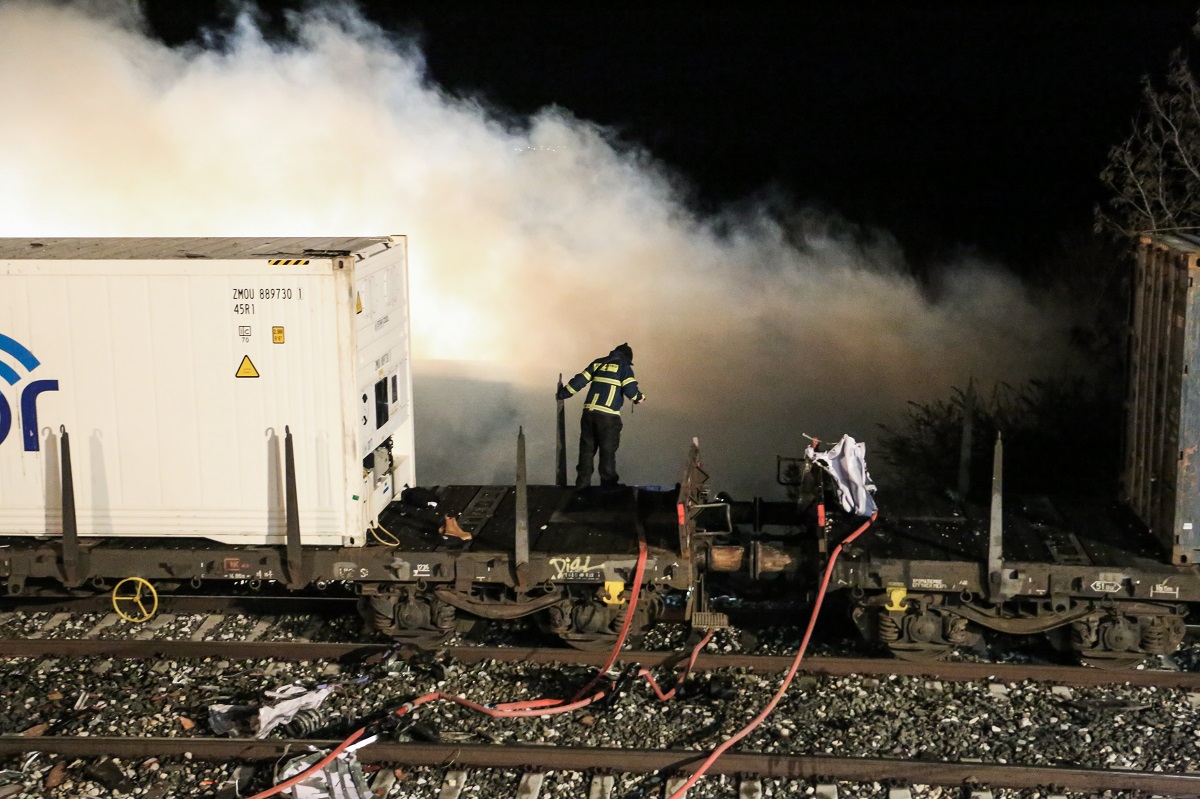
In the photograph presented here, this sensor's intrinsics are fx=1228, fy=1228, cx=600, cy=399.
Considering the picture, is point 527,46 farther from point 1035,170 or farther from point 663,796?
point 663,796

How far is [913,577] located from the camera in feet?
30.7

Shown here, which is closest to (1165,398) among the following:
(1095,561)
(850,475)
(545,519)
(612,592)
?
(1095,561)

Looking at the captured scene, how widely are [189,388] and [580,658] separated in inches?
148

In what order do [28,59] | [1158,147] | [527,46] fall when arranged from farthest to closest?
[527,46] < [28,59] < [1158,147]

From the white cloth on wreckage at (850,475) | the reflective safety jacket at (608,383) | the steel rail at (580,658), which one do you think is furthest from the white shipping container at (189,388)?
the white cloth on wreckage at (850,475)

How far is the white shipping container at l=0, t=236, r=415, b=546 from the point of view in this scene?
9430 millimetres

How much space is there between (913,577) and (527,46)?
12.4 metres

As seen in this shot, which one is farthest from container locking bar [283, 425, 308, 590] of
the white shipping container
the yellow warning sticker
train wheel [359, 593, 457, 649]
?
train wheel [359, 593, 457, 649]

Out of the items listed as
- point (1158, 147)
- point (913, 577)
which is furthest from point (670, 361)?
point (913, 577)

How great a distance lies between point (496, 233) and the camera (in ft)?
61.8

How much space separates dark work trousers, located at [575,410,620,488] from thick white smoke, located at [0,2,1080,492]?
20.5 feet

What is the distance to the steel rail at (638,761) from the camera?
26.0 ft

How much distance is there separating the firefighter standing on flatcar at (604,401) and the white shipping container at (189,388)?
2117 millimetres

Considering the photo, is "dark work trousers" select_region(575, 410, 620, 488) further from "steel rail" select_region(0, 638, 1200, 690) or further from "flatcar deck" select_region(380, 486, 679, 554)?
"steel rail" select_region(0, 638, 1200, 690)
